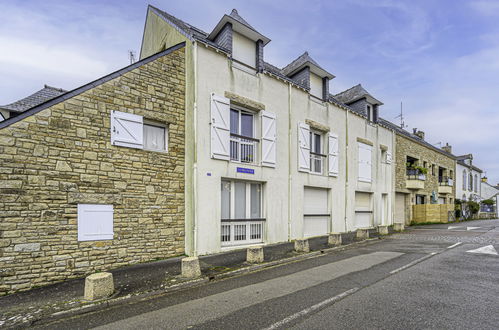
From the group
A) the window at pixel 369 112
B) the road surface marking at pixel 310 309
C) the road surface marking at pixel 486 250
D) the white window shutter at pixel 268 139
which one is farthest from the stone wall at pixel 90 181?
the window at pixel 369 112

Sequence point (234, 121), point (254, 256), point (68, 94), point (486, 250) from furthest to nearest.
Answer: point (234, 121) → point (486, 250) → point (254, 256) → point (68, 94)

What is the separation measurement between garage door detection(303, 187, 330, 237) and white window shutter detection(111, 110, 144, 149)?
741 cm

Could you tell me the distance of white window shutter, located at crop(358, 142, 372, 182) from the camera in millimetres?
14797

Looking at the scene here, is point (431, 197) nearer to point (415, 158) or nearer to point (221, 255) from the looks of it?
point (415, 158)

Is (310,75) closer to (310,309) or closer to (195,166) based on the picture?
(195,166)

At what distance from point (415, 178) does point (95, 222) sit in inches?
800

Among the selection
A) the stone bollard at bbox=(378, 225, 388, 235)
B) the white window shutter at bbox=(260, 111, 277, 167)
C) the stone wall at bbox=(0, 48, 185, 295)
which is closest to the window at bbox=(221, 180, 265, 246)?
the white window shutter at bbox=(260, 111, 277, 167)

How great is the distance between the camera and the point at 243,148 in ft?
31.7

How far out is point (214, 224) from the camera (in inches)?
330

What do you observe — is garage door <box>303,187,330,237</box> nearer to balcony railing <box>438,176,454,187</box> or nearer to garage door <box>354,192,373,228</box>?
garage door <box>354,192,373,228</box>

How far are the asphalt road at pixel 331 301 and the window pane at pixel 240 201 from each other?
2887mm

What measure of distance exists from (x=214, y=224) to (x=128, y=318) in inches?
173

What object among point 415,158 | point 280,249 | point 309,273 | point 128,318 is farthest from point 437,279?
point 415,158

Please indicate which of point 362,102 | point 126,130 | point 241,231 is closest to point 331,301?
point 241,231
